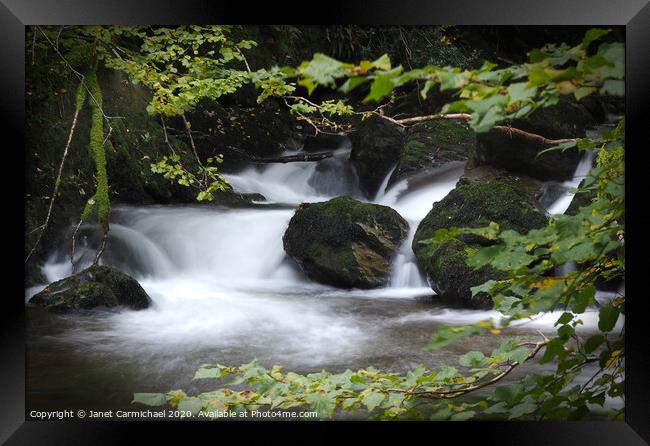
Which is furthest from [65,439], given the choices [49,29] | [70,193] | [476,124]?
[476,124]

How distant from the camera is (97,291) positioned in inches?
125

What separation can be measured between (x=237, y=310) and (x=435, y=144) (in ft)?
4.94

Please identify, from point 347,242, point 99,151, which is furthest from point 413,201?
point 99,151

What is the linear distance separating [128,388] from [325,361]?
3.45ft

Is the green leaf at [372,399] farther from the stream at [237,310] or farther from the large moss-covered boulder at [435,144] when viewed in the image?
the large moss-covered boulder at [435,144]

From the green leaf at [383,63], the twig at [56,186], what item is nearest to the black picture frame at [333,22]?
the twig at [56,186]

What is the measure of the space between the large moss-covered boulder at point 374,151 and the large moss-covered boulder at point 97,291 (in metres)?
1.48

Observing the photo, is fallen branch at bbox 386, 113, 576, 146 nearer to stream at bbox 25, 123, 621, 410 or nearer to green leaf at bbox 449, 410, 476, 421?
stream at bbox 25, 123, 621, 410

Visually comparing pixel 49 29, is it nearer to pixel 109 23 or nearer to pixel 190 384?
pixel 109 23

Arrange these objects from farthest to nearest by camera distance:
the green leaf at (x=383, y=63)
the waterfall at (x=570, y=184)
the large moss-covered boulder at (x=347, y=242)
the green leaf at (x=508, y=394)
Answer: the large moss-covered boulder at (x=347, y=242), the waterfall at (x=570, y=184), the green leaf at (x=508, y=394), the green leaf at (x=383, y=63)

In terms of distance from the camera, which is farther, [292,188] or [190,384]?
[292,188]

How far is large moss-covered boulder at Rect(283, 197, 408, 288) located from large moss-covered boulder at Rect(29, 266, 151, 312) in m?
0.97

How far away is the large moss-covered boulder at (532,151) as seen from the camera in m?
3.22

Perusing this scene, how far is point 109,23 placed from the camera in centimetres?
272
